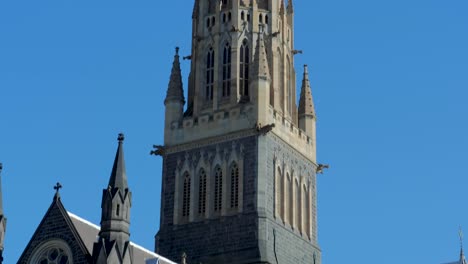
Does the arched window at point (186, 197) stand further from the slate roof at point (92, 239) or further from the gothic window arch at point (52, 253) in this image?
the gothic window arch at point (52, 253)

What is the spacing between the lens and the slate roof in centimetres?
6500

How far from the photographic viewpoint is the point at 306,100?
87375mm

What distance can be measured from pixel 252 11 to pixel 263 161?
1248 centimetres

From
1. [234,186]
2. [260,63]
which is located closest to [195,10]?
[260,63]

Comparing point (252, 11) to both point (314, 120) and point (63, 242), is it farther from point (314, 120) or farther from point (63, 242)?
point (63, 242)

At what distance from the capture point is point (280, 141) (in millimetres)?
81938

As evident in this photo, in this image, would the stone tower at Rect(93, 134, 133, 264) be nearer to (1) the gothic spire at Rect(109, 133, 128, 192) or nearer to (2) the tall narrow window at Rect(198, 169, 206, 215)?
(1) the gothic spire at Rect(109, 133, 128, 192)

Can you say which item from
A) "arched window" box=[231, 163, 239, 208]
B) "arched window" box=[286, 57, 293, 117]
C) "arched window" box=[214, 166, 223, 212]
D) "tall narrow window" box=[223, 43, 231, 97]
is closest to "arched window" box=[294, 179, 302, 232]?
"arched window" box=[231, 163, 239, 208]

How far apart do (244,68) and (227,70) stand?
4.11ft

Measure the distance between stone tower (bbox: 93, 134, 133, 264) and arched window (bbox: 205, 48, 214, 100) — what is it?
65.2 ft

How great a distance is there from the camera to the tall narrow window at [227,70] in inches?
3300

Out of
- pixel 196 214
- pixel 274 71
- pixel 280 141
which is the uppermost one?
pixel 274 71

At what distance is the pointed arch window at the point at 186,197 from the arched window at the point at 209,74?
6.25 m

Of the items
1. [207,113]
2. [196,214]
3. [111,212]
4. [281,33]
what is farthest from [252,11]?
[111,212]
